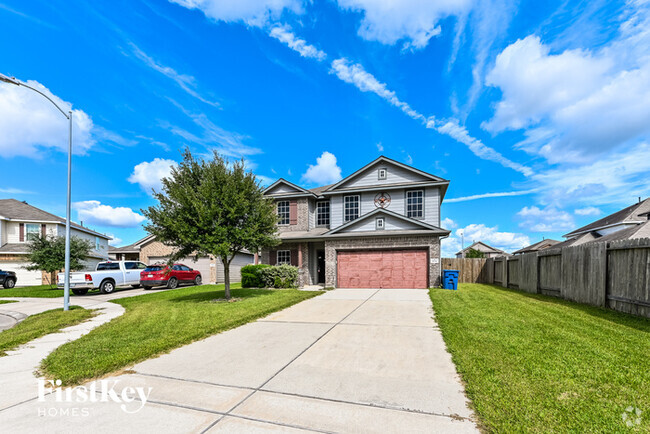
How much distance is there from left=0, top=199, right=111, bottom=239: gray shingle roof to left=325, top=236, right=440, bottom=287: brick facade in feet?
86.6

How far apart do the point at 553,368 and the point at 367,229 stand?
13.4 metres

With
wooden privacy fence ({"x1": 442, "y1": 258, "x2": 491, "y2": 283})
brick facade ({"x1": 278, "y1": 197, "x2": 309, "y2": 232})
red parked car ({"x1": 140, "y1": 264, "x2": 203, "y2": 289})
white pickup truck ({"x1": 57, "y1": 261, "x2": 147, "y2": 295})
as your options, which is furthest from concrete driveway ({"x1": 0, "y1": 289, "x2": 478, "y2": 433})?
wooden privacy fence ({"x1": 442, "y1": 258, "x2": 491, "y2": 283})

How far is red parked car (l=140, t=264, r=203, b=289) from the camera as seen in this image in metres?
18.7

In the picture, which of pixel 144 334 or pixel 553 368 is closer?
pixel 553 368

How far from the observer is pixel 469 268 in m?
20.5

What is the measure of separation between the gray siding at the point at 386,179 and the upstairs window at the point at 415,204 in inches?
34.1

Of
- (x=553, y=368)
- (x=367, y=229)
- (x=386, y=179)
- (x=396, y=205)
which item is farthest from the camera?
(x=386, y=179)

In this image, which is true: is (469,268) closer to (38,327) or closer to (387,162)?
(387,162)

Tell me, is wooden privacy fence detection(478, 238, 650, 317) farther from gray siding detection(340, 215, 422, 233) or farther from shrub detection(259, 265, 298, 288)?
shrub detection(259, 265, 298, 288)

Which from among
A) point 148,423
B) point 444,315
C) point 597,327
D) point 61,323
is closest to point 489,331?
point 444,315

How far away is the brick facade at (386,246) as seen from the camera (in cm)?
1622

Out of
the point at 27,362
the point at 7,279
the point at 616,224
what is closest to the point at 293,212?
the point at 27,362

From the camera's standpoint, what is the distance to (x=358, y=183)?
19.6m

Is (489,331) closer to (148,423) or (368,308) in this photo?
(368,308)
